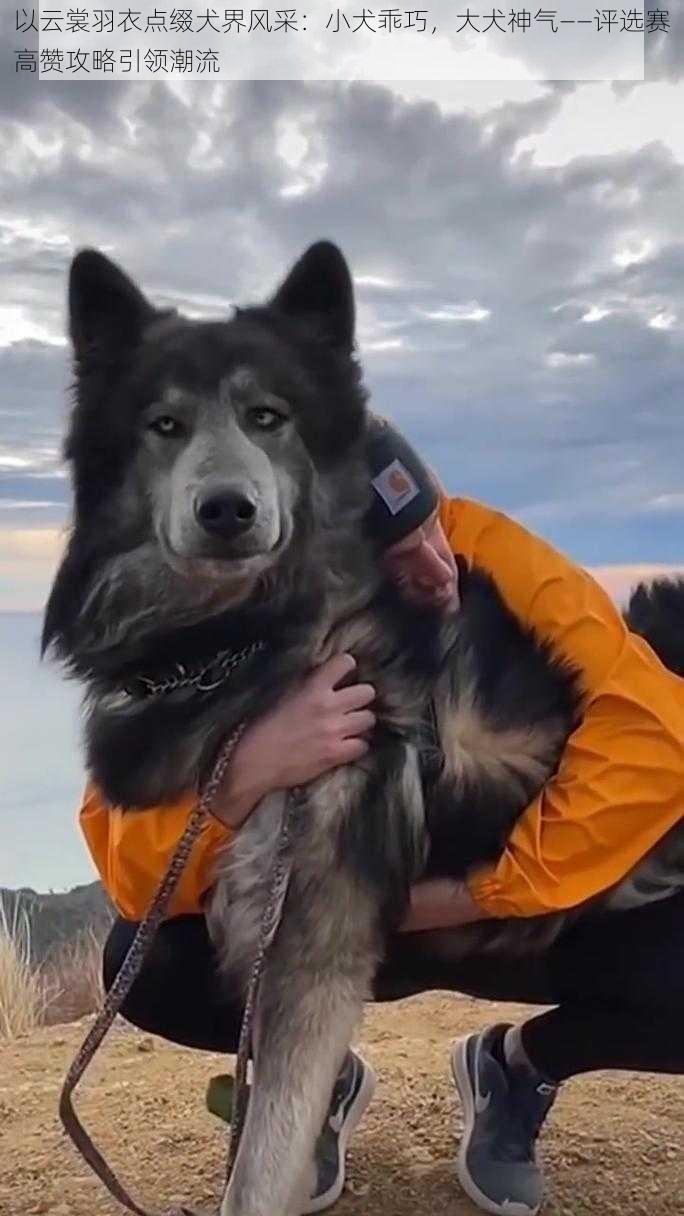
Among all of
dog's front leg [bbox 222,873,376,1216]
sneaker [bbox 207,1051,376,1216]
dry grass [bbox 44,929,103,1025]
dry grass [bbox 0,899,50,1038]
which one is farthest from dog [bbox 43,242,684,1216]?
dry grass [bbox 44,929,103,1025]

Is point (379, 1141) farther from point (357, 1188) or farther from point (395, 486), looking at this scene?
point (395, 486)

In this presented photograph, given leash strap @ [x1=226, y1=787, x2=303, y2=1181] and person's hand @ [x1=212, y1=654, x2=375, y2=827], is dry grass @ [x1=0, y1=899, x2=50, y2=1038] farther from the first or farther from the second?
person's hand @ [x1=212, y1=654, x2=375, y2=827]

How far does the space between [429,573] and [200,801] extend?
62cm

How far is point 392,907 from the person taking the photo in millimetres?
2623

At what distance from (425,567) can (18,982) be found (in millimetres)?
3486

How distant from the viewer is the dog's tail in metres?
3.02

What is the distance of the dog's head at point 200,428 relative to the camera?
256 centimetres

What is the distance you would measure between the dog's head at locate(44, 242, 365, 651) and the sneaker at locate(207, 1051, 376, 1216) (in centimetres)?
116

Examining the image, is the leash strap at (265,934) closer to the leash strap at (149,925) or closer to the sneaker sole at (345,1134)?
the leash strap at (149,925)

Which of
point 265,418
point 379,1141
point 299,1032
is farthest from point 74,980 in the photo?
point 265,418

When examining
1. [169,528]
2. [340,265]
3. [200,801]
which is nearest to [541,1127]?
[200,801]

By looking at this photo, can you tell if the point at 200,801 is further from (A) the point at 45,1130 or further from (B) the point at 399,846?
(A) the point at 45,1130

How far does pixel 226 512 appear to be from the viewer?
248cm

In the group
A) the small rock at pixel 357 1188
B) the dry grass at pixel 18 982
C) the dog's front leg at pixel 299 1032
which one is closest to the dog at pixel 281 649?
the dog's front leg at pixel 299 1032
